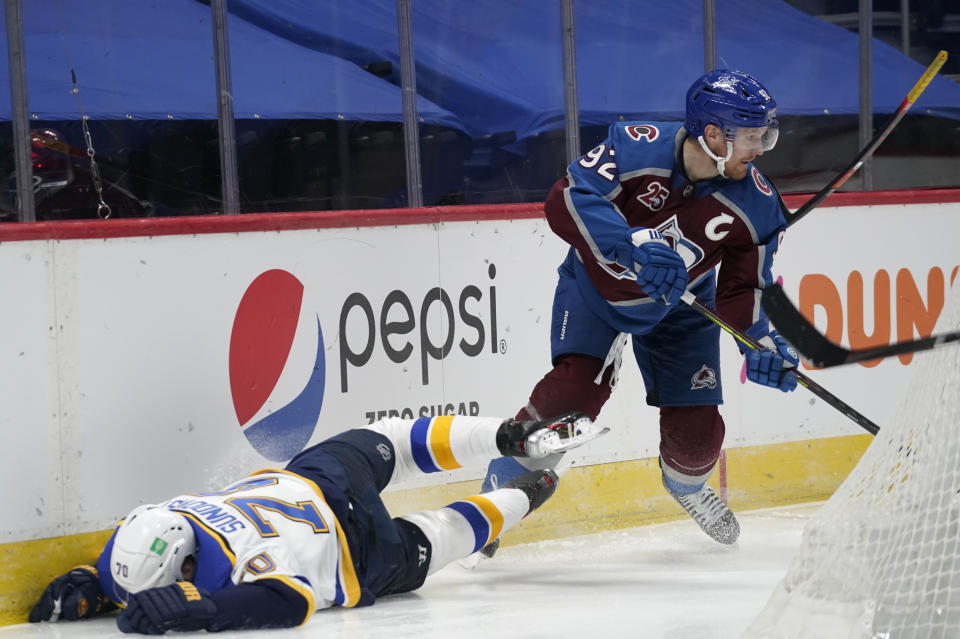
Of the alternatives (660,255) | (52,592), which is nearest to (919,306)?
(660,255)

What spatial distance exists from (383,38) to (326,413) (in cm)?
131

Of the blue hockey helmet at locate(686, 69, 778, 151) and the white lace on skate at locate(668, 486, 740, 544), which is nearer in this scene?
the blue hockey helmet at locate(686, 69, 778, 151)

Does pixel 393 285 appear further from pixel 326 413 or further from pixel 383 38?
pixel 383 38

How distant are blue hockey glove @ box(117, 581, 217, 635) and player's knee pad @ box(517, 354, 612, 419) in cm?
95

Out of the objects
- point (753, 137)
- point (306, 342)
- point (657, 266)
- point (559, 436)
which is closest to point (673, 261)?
point (657, 266)

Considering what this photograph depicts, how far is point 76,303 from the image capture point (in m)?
2.81

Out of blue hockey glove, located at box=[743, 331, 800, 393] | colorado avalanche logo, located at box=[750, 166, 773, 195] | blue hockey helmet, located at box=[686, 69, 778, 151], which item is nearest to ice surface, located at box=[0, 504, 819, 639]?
blue hockey glove, located at box=[743, 331, 800, 393]

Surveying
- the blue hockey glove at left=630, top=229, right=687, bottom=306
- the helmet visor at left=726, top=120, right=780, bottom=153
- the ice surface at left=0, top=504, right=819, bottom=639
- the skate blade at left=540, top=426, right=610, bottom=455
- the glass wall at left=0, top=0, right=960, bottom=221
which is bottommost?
the ice surface at left=0, top=504, right=819, bottom=639

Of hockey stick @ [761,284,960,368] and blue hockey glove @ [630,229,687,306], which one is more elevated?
blue hockey glove @ [630,229,687,306]

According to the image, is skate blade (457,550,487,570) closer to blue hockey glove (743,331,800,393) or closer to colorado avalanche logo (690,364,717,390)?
colorado avalanche logo (690,364,717,390)

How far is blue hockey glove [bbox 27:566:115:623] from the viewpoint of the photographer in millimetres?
2623

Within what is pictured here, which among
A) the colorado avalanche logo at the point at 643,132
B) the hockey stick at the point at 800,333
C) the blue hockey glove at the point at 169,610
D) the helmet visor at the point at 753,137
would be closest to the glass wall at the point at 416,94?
the colorado avalanche logo at the point at 643,132

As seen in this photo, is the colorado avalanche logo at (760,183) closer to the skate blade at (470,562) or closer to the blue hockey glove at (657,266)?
the blue hockey glove at (657,266)

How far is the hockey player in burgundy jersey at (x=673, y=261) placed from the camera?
272 centimetres
